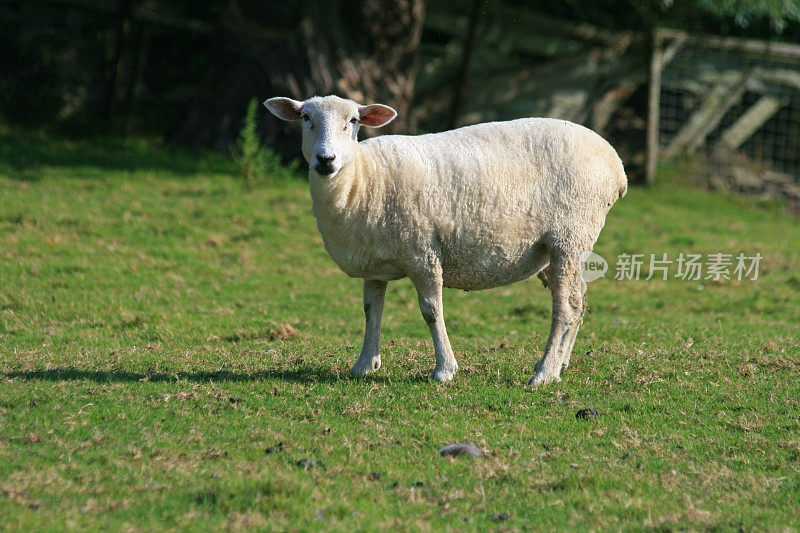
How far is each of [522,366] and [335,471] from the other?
297 centimetres

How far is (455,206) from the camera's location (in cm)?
741

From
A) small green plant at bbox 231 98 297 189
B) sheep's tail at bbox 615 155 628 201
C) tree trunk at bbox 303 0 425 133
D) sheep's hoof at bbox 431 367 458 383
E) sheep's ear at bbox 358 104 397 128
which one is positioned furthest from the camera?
tree trunk at bbox 303 0 425 133

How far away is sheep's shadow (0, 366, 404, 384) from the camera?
7520 millimetres

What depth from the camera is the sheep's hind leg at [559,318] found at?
7.66 meters

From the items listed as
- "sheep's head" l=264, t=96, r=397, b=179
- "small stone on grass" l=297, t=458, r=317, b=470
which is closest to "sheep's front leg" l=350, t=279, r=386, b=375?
"sheep's head" l=264, t=96, r=397, b=179

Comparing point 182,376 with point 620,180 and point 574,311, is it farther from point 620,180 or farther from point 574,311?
point 620,180

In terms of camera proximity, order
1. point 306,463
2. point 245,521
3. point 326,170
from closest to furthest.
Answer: point 245,521 → point 306,463 → point 326,170

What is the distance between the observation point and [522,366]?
816cm

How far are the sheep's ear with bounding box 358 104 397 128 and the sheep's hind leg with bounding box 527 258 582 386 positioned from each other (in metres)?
1.77

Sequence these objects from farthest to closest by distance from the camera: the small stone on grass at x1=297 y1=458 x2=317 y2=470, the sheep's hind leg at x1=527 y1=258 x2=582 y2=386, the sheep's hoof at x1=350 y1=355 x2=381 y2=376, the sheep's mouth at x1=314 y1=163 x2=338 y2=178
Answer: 1. the sheep's hoof at x1=350 y1=355 x2=381 y2=376
2. the sheep's hind leg at x1=527 y1=258 x2=582 y2=386
3. the sheep's mouth at x1=314 y1=163 x2=338 y2=178
4. the small stone on grass at x1=297 y1=458 x2=317 y2=470

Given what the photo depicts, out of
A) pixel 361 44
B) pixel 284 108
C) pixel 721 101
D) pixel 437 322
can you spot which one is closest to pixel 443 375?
pixel 437 322

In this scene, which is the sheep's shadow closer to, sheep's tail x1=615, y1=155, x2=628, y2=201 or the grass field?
the grass field

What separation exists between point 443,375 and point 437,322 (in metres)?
0.43

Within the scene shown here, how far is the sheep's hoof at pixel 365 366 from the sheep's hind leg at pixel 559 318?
49.9 inches
